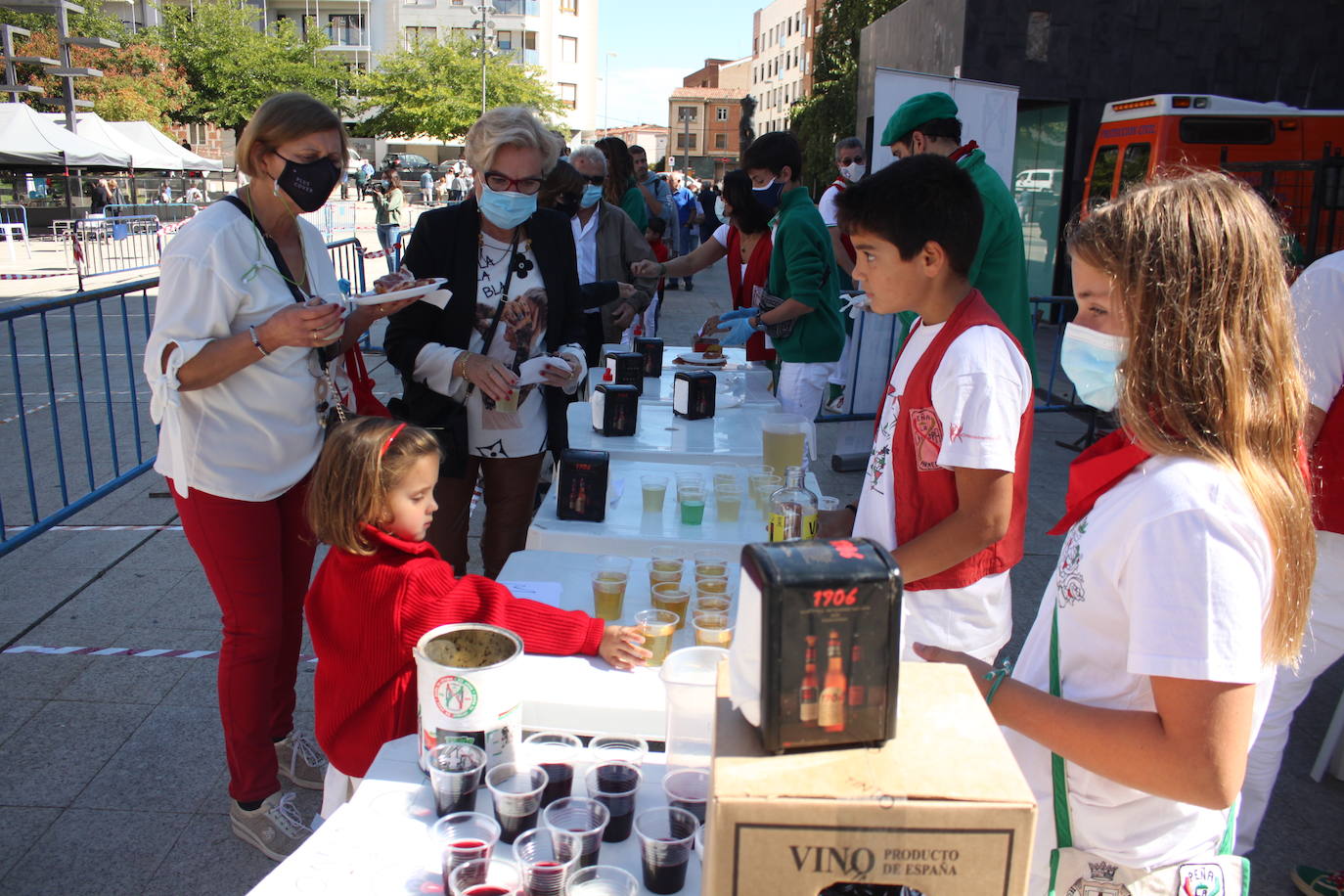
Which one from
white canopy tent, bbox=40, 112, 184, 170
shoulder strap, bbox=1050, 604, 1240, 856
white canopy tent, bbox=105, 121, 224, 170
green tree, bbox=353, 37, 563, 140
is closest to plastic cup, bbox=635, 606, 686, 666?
shoulder strap, bbox=1050, 604, 1240, 856

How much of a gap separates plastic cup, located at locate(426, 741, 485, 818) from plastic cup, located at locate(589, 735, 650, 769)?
253 millimetres

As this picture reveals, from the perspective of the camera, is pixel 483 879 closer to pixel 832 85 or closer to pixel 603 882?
pixel 603 882

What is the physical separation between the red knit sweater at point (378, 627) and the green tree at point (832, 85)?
27695 millimetres

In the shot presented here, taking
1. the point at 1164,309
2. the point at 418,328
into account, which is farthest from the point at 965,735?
the point at 418,328

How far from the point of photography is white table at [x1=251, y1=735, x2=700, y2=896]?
4.86ft

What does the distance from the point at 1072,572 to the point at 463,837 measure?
3.42 feet

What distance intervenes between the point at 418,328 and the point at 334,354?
53 centimetres

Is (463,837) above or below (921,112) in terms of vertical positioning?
below

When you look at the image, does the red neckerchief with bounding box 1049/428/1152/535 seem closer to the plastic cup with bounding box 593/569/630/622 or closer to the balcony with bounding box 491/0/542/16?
the plastic cup with bounding box 593/569/630/622

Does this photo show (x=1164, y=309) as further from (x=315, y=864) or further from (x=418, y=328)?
(x=418, y=328)

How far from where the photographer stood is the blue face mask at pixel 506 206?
10.9 ft

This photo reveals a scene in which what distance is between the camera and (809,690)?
1.12 m

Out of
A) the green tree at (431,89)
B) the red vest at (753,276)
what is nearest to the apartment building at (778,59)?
the green tree at (431,89)

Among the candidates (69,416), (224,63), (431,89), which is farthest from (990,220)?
(431,89)
